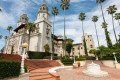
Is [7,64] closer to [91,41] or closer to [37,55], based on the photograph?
[37,55]

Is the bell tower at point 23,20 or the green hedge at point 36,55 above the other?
the bell tower at point 23,20

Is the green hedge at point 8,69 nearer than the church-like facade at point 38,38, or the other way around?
the green hedge at point 8,69

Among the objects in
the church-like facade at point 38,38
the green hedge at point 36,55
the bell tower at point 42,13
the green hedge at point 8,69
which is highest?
the bell tower at point 42,13

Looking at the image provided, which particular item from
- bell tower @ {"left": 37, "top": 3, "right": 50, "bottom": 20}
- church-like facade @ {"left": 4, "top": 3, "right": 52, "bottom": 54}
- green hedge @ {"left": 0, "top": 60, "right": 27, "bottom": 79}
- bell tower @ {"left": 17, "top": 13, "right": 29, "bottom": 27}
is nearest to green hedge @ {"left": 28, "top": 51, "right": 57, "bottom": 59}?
church-like facade @ {"left": 4, "top": 3, "right": 52, "bottom": 54}

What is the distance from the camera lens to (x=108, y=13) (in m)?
33.5

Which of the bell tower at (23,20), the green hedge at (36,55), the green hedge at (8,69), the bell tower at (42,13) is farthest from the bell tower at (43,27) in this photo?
the green hedge at (8,69)

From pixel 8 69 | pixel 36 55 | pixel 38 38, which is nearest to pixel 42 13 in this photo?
pixel 38 38

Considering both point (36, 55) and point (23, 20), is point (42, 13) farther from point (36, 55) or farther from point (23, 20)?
point (36, 55)

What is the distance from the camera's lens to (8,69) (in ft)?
16.4

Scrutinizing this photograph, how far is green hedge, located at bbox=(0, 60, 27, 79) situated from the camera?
15.4 ft

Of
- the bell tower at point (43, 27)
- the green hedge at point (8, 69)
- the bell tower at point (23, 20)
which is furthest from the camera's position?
the bell tower at point (23, 20)

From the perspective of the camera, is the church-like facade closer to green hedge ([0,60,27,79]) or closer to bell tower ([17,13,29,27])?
bell tower ([17,13,29,27])

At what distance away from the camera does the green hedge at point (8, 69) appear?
470cm

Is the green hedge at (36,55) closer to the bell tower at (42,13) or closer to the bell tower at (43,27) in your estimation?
the bell tower at (43,27)
